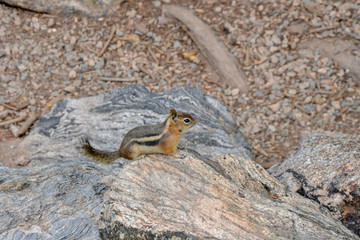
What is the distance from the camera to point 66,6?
711 centimetres

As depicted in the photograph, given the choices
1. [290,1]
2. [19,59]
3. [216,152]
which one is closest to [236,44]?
[290,1]

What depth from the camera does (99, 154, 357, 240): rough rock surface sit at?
268 cm

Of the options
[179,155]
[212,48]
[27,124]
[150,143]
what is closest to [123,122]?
[150,143]

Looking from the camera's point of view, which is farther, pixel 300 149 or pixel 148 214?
pixel 300 149

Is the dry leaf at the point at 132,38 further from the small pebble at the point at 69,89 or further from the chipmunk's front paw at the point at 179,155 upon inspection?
the chipmunk's front paw at the point at 179,155

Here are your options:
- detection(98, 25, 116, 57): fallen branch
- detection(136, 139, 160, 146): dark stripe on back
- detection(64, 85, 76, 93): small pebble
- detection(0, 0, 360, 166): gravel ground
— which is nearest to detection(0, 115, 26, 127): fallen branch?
detection(0, 0, 360, 166): gravel ground

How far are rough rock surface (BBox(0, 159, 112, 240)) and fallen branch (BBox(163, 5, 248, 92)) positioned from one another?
3.47 m

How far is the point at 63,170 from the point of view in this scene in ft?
11.8

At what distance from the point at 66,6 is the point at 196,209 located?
5392 mm

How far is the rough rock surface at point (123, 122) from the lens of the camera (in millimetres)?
4758

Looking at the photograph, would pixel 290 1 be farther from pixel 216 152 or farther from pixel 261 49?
pixel 216 152

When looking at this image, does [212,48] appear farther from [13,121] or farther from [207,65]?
[13,121]

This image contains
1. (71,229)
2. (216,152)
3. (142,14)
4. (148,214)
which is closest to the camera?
(148,214)

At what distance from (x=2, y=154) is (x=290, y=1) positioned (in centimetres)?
507
